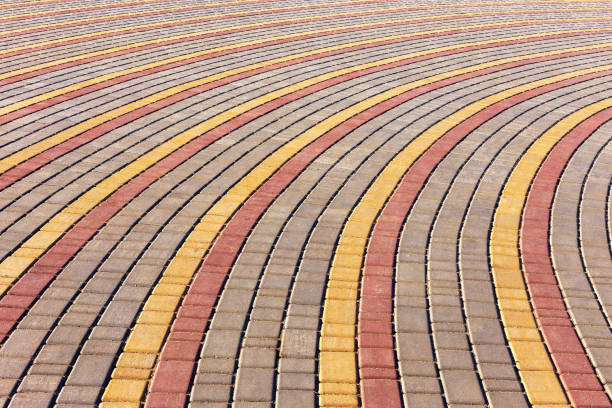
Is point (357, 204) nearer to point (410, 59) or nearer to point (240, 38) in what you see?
point (410, 59)

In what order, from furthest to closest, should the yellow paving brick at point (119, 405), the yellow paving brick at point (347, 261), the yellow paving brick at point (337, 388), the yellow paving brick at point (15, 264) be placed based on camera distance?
the yellow paving brick at point (347, 261), the yellow paving brick at point (15, 264), the yellow paving brick at point (337, 388), the yellow paving brick at point (119, 405)

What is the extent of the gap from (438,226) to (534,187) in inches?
57.3

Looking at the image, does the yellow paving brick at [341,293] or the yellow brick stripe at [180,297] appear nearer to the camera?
the yellow brick stripe at [180,297]

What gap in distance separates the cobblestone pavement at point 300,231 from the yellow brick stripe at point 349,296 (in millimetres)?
17

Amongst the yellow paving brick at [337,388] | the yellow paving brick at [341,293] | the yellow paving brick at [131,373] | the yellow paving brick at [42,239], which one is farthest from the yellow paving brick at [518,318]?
the yellow paving brick at [42,239]

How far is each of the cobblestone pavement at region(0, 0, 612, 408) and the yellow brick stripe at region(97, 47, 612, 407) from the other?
2cm

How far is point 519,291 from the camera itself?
4496mm

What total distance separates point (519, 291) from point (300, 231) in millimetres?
1859

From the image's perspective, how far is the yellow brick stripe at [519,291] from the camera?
3672 millimetres

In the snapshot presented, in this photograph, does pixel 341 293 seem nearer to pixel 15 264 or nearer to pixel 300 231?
pixel 300 231

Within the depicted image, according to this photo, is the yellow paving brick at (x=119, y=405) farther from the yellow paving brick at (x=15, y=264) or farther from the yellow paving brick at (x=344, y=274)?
the yellow paving brick at (x=344, y=274)

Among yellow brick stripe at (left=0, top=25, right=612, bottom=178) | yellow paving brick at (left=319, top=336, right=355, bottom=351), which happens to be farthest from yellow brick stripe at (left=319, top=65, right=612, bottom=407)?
yellow brick stripe at (left=0, top=25, right=612, bottom=178)

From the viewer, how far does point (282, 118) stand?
25.6ft

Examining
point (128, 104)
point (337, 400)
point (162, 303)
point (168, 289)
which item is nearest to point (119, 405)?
point (162, 303)
